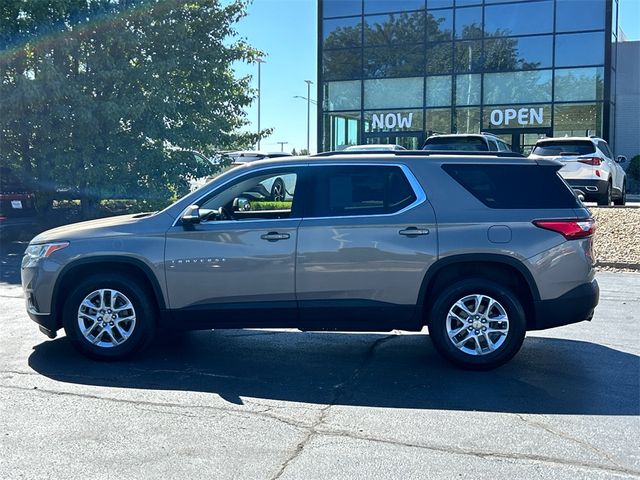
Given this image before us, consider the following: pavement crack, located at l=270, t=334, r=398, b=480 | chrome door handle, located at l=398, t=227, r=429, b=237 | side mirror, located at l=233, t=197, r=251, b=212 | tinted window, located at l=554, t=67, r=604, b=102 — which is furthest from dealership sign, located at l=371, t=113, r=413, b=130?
chrome door handle, located at l=398, t=227, r=429, b=237

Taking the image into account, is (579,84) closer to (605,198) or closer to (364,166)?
(605,198)

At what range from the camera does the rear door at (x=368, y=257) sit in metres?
5.78

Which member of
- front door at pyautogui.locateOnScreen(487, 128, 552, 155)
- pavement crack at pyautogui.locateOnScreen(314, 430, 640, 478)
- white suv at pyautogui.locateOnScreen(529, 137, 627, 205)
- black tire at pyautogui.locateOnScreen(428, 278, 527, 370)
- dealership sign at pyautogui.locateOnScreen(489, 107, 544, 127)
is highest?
dealership sign at pyautogui.locateOnScreen(489, 107, 544, 127)

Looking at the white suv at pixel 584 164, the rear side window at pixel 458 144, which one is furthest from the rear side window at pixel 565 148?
the rear side window at pixel 458 144

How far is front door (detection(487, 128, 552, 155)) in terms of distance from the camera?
24.8 meters

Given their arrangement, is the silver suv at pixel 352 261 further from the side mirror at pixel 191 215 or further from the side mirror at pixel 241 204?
the side mirror at pixel 241 204

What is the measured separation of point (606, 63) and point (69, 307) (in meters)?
22.5

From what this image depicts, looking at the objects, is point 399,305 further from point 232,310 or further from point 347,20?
point 347,20

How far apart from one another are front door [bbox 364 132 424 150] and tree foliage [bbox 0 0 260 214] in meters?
10.9

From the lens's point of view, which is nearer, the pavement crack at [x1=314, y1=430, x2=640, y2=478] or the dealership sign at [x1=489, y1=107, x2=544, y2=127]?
the pavement crack at [x1=314, y1=430, x2=640, y2=478]

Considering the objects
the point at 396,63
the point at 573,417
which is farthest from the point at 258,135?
the point at 573,417

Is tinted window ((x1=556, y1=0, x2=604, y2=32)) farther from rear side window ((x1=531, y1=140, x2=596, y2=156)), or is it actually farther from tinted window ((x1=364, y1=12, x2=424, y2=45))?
rear side window ((x1=531, y1=140, x2=596, y2=156))

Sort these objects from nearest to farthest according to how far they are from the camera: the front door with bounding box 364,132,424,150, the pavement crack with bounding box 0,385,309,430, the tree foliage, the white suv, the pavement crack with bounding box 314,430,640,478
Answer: the pavement crack with bounding box 314,430,640,478 < the pavement crack with bounding box 0,385,309,430 < the tree foliage < the white suv < the front door with bounding box 364,132,424,150

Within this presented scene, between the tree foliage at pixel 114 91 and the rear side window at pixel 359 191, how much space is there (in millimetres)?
9459
